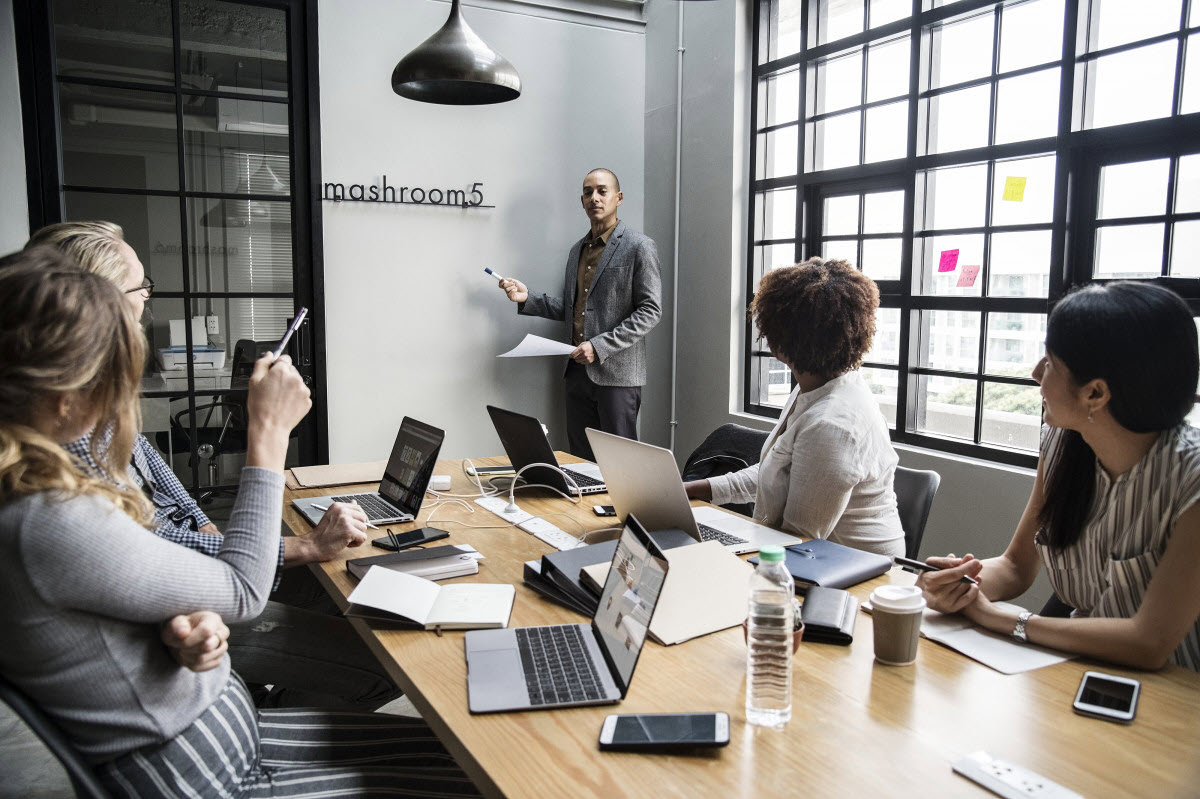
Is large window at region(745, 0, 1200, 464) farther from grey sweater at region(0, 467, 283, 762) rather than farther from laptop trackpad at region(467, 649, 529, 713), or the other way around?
grey sweater at region(0, 467, 283, 762)

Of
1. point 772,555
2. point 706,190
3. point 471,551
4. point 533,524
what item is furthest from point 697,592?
point 706,190

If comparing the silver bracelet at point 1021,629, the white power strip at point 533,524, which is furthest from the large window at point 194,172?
the silver bracelet at point 1021,629

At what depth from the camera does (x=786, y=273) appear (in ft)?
7.95

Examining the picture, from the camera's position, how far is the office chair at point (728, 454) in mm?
3014

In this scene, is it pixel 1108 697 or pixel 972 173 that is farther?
pixel 972 173

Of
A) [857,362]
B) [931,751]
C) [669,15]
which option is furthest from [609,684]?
[669,15]

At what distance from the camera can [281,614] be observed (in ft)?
6.81

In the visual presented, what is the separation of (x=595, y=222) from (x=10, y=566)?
384 cm

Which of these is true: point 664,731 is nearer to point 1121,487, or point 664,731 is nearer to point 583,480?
point 1121,487

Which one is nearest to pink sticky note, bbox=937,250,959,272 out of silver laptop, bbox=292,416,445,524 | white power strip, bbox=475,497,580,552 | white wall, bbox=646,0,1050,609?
white wall, bbox=646,0,1050,609

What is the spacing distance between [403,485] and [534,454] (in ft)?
1.38

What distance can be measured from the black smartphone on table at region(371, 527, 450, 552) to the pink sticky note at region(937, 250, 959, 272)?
2.47 m

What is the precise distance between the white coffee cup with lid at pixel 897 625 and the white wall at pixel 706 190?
3048 millimetres

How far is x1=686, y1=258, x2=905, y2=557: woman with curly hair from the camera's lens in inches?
83.4
